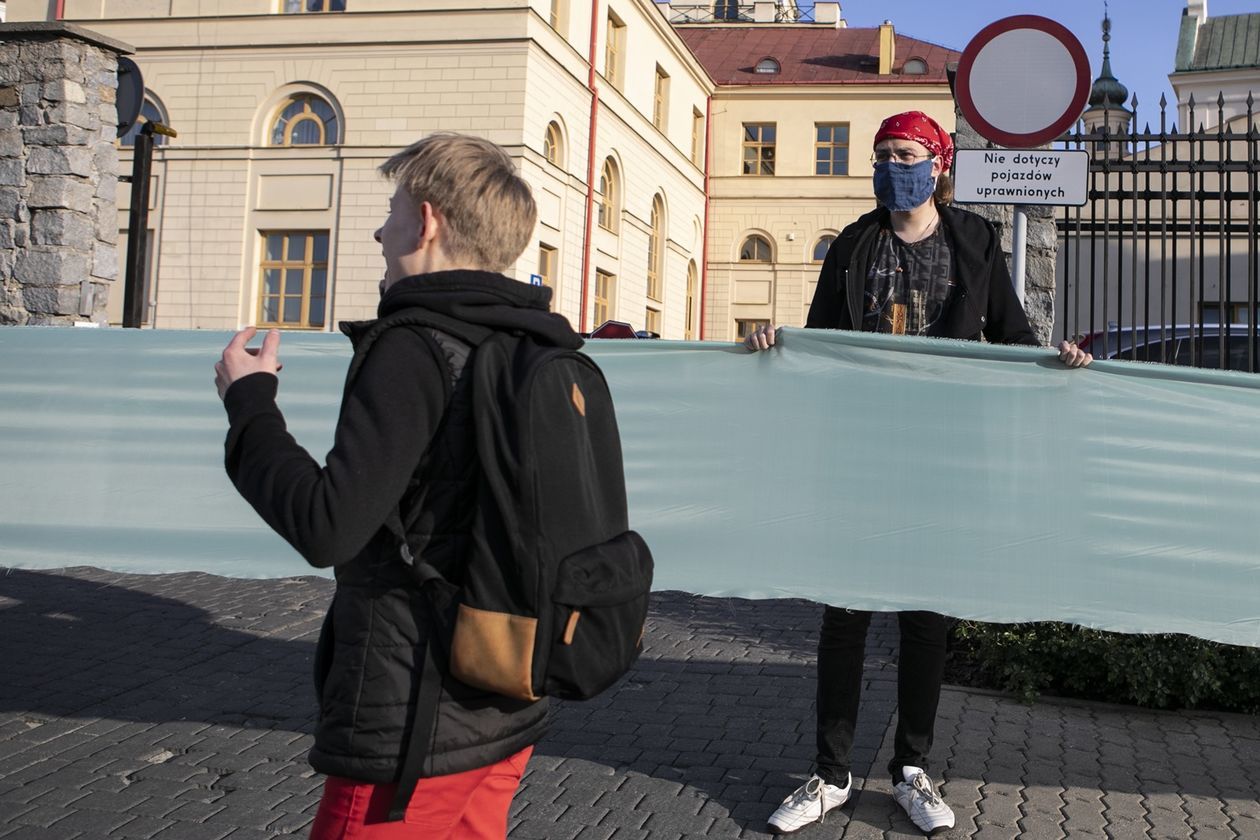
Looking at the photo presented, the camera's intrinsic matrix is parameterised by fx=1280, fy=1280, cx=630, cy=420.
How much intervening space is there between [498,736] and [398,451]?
0.52 m

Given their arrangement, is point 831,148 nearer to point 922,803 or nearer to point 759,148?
point 759,148

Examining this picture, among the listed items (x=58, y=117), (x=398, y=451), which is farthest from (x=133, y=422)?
(x=58, y=117)

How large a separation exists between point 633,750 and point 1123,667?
91.0 inches

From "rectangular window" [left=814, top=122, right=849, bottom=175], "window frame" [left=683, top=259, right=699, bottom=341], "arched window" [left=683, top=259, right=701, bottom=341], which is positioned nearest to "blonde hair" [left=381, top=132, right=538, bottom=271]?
"window frame" [left=683, top=259, right=699, bottom=341]

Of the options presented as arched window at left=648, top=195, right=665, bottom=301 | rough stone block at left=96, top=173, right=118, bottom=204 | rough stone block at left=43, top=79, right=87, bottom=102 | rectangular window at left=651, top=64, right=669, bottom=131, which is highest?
rectangular window at left=651, top=64, right=669, bottom=131

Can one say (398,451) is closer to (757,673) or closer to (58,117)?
(757,673)

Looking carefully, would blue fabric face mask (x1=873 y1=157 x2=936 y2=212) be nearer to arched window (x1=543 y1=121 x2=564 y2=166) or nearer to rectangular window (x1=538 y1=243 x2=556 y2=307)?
rectangular window (x1=538 y1=243 x2=556 y2=307)

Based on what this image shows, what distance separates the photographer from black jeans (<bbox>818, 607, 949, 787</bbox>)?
4137 millimetres

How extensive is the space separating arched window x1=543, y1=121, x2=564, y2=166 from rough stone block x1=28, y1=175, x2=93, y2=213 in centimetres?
2291

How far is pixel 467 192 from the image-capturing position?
2.14 meters

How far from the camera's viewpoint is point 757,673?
21.5ft

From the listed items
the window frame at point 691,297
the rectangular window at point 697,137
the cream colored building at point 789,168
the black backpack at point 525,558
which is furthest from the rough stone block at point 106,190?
the rectangular window at point 697,137

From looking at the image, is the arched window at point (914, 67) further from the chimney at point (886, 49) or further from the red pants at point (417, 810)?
the red pants at point (417, 810)

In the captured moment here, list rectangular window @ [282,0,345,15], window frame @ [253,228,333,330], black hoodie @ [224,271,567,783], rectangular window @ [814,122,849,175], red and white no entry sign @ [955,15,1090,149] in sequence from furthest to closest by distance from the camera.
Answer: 1. rectangular window @ [814,122,849,175]
2. rectangular window @ [282,0,345,15]
3. window frame @ [253,228,333,330]
4. red and white no entry sign @ [955,15,1090,149]
5. black hoodie @ [224,271,567,783]
